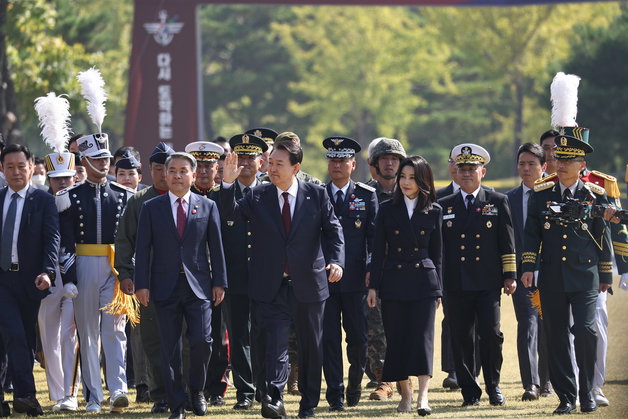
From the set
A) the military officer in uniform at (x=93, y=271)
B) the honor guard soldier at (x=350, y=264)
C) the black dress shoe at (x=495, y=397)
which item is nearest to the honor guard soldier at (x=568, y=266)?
the black dress shoe at (x=495, y=397)

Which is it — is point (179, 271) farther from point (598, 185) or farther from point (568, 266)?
point (598, 185)

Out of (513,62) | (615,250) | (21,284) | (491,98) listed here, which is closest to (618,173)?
(513,62)

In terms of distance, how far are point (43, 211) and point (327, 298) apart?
8.67ft

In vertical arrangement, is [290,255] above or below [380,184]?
below

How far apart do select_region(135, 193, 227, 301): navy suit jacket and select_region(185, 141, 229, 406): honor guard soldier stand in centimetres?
99

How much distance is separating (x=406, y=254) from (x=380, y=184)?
2059 mm

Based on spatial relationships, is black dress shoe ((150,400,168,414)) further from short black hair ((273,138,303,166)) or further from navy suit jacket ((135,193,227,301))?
short black hair ((273,138,303,166))

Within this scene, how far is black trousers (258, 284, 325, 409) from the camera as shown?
29.8 ft

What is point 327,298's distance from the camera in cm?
973

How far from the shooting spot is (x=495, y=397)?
987 centimetres

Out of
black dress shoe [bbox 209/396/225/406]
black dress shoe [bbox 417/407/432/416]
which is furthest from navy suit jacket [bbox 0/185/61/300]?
black dress shoe [bbox 417/407/432/416]

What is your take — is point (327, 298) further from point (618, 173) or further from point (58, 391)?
point (618, 173)

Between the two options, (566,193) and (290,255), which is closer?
(290,255)

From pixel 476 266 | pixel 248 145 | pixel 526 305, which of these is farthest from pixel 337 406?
pixel 248 145
